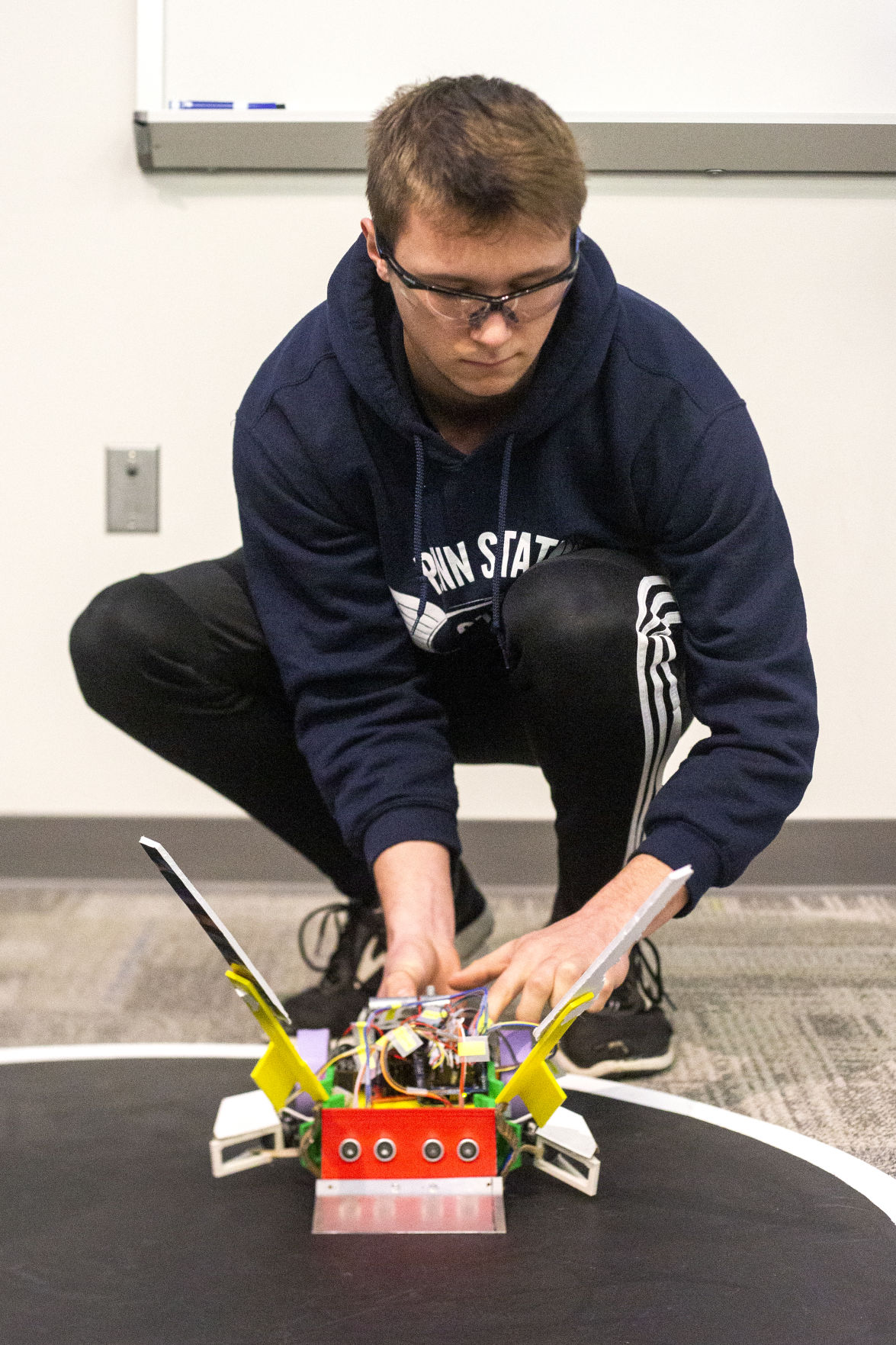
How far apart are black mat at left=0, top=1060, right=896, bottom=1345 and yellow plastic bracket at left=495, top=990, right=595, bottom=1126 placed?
2.8 inches

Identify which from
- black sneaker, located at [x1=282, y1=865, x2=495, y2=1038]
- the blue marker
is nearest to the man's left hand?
black sneaker, located at [x1=282, y1=865, x2=495, y2=1038]

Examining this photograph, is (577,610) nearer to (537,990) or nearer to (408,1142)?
(537,990)

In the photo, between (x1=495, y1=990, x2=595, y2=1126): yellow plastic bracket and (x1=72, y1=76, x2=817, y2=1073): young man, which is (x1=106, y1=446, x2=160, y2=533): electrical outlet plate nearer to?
(x1=72, y1=76, x2=817, y2=1073): young man

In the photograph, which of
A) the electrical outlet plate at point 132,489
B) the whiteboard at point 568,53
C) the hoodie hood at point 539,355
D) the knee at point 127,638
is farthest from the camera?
the electrical outlet plate at point 132,489

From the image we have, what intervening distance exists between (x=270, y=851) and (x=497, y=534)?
96 centimetres

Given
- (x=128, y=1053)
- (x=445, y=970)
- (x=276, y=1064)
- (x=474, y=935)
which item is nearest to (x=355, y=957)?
(x=474, y=935)

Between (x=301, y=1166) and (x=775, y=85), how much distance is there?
57.6 inches

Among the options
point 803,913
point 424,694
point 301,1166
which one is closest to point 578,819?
point 424,694

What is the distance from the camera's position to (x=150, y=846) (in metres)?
0.79

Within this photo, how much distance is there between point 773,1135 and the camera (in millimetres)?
1008

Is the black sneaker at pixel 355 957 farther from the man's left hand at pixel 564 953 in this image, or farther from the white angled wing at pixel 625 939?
the white angled wing at pixel 625 939

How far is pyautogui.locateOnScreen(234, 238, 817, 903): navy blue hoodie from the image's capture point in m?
1.03

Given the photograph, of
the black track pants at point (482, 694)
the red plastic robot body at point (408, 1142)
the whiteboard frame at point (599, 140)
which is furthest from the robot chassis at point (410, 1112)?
the whiteboard frame at point (599, 140)

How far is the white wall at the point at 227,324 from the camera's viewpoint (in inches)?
69.3
